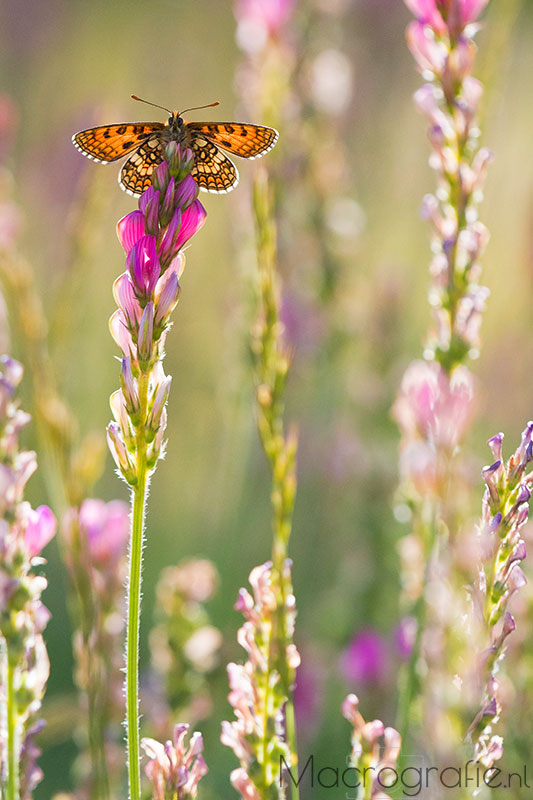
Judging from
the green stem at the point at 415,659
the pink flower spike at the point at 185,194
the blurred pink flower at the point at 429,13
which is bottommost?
the green stem at the point at 415,659

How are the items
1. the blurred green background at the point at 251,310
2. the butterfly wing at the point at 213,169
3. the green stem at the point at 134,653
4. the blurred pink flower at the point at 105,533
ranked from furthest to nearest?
the blurred green background at the point at 251,310
the blurred pink flower at the point at 105,533
the butterfly wing at the point at 213,169
the green stem at the point at 134,653

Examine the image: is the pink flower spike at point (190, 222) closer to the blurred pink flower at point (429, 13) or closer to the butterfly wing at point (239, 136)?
the butterfly wing at point (239, 136)

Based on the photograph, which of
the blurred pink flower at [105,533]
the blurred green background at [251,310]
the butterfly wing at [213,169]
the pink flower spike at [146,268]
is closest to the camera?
the pink flower spike at [146,268]

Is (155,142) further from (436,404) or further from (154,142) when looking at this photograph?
(436,404)

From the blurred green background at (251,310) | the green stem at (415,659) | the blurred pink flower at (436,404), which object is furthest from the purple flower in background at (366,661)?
the green stem at (415,659)

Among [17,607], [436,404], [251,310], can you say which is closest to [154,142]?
[436,404]

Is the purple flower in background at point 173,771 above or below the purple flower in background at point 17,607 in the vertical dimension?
below
